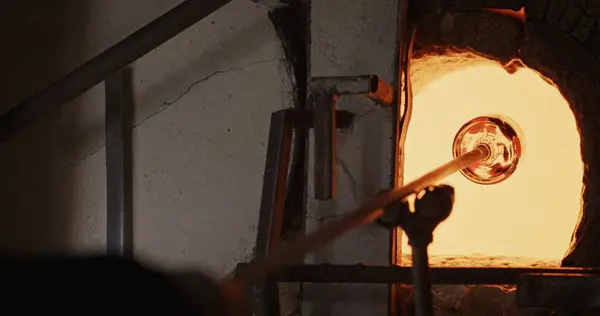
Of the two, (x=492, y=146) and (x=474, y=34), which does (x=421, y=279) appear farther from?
(x=492, y=146)

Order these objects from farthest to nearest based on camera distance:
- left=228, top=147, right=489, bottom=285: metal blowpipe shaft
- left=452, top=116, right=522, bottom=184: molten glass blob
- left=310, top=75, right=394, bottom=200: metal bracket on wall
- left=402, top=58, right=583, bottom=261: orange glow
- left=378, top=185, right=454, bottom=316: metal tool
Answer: left=402, top=58, right=583, bottom=261: orange glow, left=452, top=116, right=522, bottom=184: molten glass blob, left=310, top=75, right=394, bottom=200: metal bracket on wall, left=378, top=185, right=454, bottom=316: metal tool, left=228, top=147, right=489, bottom=285: metal blowpipe shaft

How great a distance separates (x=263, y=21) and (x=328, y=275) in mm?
528

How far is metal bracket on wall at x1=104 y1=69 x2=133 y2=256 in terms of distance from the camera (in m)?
1.68

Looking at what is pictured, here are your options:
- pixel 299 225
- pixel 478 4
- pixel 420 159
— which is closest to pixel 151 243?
pixel 299 225

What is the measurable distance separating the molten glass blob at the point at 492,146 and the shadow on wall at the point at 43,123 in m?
0.80

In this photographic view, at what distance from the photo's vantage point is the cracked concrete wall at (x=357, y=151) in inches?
58.3

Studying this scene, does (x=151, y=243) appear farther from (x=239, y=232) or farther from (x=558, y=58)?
(x=558, y=58)

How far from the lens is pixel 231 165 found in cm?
165

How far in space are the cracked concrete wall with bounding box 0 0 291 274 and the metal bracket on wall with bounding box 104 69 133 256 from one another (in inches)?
0.7

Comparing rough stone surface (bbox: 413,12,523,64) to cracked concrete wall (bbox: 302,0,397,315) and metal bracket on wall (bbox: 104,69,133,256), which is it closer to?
cracked concrete wall (bbox: 302,0,397,315)

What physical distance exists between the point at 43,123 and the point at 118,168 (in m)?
0.19

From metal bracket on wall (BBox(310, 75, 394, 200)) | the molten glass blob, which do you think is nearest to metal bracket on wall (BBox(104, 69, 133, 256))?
metal bracket on wall (BBox(310, 75, 394, 200))

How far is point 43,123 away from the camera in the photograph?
1731 millimetres

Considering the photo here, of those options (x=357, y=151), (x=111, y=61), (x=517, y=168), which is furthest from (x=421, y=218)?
(x=517, y=168)
